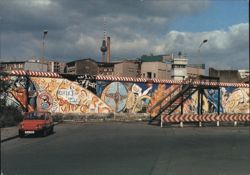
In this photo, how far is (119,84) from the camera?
51.2 meters

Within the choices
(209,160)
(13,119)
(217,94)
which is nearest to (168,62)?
(217,94)

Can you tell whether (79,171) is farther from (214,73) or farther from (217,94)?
(214,73)

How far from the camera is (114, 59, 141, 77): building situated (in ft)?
300

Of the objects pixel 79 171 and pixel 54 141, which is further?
pixel 54 141

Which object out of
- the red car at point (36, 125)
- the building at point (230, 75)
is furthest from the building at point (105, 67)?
the red car at point (36, 125)

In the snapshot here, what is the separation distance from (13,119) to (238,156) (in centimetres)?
2239

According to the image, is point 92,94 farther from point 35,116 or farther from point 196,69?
point 196,69

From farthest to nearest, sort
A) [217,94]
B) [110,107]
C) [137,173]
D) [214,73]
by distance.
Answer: [214,73]
[217,94]
[110,107]
[137,173]

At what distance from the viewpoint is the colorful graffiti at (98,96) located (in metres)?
45.7

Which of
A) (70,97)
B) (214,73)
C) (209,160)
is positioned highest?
Answer: (214,73)

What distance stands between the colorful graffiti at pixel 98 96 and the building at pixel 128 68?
3339 centimetres

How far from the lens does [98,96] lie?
4984 cm

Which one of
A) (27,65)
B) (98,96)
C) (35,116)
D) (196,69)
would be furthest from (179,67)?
(35,116)

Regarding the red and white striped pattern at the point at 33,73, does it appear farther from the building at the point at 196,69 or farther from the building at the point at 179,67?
the building at the point at 196,69
